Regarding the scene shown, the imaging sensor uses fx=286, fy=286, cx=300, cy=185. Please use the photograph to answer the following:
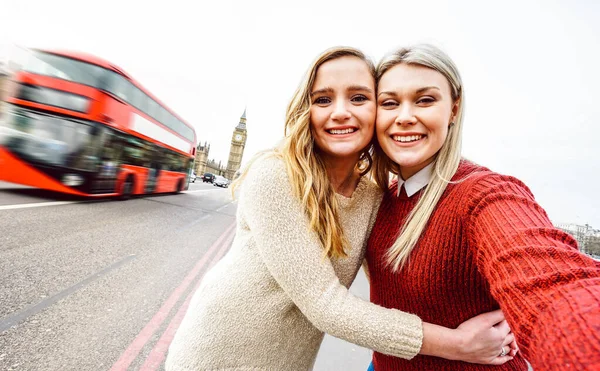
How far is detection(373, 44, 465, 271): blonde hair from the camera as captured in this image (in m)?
1.04

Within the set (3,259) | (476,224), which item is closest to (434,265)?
(476,224)

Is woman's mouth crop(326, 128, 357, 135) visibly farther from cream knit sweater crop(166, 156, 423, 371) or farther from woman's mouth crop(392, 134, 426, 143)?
cream knit sweater crop(166, 156, 423, 371)

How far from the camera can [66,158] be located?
6.67 metres

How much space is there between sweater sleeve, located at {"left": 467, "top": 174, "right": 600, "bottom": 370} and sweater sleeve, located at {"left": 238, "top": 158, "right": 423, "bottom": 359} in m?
0.32

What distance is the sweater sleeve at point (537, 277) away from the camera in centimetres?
51

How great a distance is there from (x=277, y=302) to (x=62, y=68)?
324 inches

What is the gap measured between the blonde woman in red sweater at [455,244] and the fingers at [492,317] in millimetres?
22

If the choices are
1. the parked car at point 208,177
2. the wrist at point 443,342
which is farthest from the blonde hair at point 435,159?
the parked car at point 208,177

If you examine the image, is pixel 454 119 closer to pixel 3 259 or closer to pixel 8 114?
pixel 3 259

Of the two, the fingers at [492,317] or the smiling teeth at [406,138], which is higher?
the smiling teeth at [406,138]

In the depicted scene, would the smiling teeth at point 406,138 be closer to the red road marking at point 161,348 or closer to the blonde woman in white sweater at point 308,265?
the blonde woman in white sweater at point 308,265

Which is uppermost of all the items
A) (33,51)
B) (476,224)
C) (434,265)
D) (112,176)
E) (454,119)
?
(33,51)

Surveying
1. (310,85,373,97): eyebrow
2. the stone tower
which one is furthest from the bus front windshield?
the stone tower

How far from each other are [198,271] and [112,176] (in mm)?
5633
